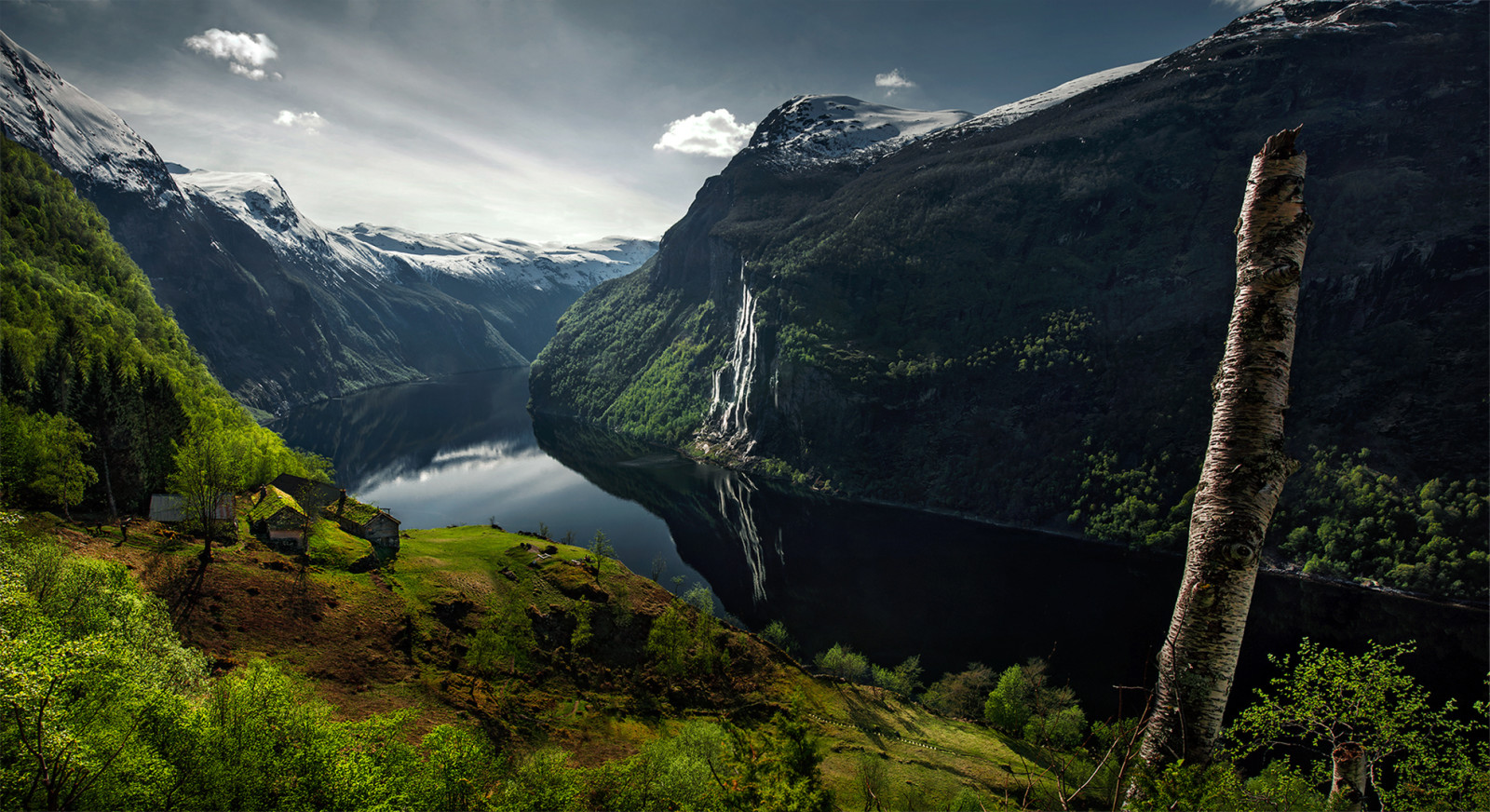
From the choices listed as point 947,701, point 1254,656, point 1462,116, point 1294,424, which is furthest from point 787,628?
point 1462,116

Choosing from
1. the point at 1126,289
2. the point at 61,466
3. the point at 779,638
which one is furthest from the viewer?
the point at 1126,289

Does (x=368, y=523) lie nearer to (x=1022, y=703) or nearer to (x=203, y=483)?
(x=203, y=483)

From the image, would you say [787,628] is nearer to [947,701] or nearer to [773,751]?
[947,701]

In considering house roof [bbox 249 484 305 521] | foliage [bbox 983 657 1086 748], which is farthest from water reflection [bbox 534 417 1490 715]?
house roof [bbox 249 484 305 521]

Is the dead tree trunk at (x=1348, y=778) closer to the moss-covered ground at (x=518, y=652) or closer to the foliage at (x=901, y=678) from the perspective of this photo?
the moss-covered ground at (x=518, y=652)

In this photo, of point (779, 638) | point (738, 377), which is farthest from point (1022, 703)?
point (738, 377)

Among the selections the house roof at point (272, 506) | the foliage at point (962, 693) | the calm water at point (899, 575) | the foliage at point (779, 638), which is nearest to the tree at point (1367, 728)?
the calm water at point (899, 575)

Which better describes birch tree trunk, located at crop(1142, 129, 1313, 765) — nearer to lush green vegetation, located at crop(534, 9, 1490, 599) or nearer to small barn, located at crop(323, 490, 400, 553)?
small barn, located at crop(323, 490, 400, 553)
